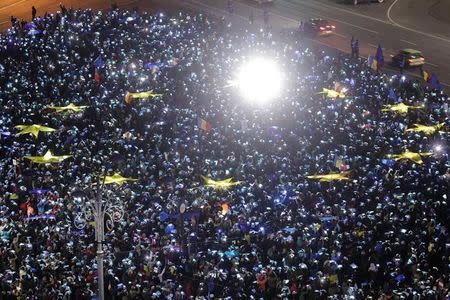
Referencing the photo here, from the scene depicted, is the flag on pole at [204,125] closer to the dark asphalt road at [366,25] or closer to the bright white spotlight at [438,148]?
the bright white spotlight at [438,148]

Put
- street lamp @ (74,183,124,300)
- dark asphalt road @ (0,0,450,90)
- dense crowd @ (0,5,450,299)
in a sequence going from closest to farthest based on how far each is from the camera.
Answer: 1. street lamp @ (74,183,124,300)
2. dense crowd @ (0,5,450,299)
3. dark asphalt road @ (0,0,450,90)

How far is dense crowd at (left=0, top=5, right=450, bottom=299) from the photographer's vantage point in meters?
28.9

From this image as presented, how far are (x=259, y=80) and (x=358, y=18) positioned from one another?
18012mm

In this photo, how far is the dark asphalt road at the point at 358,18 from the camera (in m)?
56.4

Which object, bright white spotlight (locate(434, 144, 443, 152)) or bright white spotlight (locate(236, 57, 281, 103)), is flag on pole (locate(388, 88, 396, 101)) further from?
bright white spotlight (locate(434, 144, 443, 152))

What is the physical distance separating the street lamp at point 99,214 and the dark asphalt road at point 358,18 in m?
27.0

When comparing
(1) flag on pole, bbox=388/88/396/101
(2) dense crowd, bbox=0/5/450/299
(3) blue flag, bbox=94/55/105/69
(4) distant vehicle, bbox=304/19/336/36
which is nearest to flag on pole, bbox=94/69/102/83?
(2) dense crowd, bbox=0/5/450/299

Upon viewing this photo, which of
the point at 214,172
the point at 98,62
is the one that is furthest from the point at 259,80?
the point at 214,172

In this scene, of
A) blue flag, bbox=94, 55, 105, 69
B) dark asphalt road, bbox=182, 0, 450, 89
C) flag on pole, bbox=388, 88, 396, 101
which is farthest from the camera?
dark asphalt road, bbox=182, 0, 450, 89

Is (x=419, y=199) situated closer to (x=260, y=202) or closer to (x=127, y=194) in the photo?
(x=260, y=202)

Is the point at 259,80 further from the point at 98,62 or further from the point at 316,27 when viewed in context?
the point at 316,27

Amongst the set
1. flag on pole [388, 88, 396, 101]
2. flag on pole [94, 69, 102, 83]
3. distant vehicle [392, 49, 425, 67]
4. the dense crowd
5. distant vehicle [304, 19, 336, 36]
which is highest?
distant vehicle [304, 19, 336, 36]

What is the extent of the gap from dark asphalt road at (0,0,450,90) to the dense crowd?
7171mm

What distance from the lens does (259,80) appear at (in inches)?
1821
